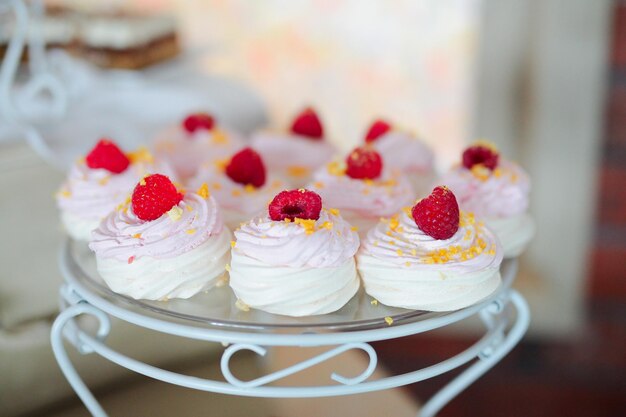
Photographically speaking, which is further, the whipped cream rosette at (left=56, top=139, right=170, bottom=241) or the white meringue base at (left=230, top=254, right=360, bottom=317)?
the whipped cream rosette at (left=56, top=139, right=170, bottom=241)

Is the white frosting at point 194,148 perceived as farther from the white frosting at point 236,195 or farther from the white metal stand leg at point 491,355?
the white metal stand leg at point 491,355

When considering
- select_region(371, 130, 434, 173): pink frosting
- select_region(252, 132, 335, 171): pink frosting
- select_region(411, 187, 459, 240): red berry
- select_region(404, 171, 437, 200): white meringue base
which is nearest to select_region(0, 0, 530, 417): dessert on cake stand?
select_region(411, 187, 459, 240): red berry

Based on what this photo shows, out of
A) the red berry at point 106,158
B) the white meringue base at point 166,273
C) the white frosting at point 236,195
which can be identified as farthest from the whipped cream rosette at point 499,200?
the red berry at point 106,158

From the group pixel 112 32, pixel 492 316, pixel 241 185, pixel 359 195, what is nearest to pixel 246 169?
pixel 241 185

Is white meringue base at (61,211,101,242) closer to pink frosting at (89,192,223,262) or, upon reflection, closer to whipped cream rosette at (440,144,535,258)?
pink frosting at (89,192,223,262)

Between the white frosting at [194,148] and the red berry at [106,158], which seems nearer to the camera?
the red berry at [106,158]

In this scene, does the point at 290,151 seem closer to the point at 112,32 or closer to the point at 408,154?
the point at 408,154
